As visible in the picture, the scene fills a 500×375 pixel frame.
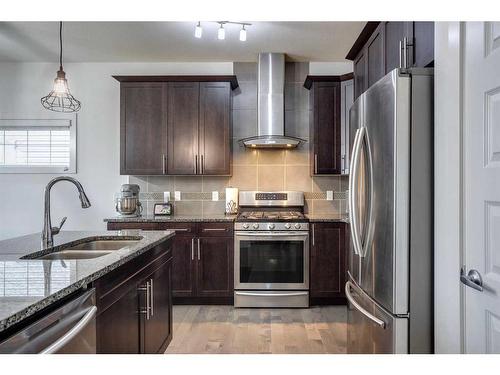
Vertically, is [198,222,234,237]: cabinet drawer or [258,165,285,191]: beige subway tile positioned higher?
[258,165,285,191]: beige subway tile

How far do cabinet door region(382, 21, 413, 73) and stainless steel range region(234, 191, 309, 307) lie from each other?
5.81ft

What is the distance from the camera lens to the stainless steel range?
3.42 meters

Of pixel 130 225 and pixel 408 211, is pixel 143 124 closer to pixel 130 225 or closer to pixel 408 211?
pixel 130 225

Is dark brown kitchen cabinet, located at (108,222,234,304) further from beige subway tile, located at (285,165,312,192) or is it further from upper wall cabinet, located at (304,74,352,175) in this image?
upper wall cabinet, located at (304,74,352,175)

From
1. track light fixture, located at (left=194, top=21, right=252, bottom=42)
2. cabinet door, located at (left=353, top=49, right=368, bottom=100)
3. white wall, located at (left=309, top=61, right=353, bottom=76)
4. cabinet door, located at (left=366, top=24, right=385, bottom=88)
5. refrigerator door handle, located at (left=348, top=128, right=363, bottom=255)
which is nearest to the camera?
refrigerator door handle, located at (left=348, top=128, right=363, bottom=255)

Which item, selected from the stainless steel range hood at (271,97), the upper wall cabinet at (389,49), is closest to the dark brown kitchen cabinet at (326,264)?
the stainless steel range hood at (271,97)

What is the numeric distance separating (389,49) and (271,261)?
2192 mm

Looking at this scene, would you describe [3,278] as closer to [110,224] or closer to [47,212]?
[47,212]

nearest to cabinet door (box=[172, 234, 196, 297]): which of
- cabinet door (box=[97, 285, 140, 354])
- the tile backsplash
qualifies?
the tile backsplash

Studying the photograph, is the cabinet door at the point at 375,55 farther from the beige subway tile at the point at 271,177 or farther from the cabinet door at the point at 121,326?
the cabinet door at the point at 121,326

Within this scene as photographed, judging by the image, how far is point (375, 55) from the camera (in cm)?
242

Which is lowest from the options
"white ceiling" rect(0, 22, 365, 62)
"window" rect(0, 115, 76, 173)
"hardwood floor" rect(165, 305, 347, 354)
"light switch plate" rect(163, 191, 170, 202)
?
"hardwood floor" rect(165, 305, 347, 354)

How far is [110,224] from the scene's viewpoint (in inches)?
138

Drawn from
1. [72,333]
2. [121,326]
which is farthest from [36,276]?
[121,326]
